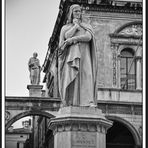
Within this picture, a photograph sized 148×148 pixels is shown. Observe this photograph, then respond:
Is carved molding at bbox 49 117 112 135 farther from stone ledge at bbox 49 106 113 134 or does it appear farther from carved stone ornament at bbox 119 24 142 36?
carved stone ornament at bbox 119 24 142 36

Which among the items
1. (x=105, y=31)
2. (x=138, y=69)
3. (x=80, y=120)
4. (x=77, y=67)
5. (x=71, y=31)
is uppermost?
(x=105, y=31)

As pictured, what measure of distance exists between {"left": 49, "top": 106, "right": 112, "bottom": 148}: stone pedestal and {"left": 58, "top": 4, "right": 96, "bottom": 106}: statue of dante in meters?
0.29

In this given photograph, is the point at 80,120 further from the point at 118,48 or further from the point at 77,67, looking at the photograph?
the point at 118,48

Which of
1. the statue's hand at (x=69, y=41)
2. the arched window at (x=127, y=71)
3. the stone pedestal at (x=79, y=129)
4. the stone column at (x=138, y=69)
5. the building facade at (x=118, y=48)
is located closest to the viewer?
the stone pedestal at (x=79, y=129)

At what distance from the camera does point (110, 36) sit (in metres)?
33.7

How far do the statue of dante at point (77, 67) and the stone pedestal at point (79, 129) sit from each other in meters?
0.29

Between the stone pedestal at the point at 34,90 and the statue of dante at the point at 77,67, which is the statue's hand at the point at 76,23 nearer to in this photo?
the statue of dante at the point at 77,67

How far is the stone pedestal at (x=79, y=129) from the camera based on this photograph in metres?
9.04

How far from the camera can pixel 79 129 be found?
910 cm

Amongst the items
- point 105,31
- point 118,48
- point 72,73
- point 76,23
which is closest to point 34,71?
point 105,31

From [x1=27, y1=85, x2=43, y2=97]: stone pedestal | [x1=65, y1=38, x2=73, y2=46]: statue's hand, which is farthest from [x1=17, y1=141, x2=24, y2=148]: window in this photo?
[x1=65, y1=38, x2=73, y2=46]: statue's hand

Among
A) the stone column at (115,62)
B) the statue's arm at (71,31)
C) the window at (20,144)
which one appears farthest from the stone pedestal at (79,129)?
the window at (20,144)

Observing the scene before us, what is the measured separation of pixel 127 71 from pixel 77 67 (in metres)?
→ 24.2

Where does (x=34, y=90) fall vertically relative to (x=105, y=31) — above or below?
below
